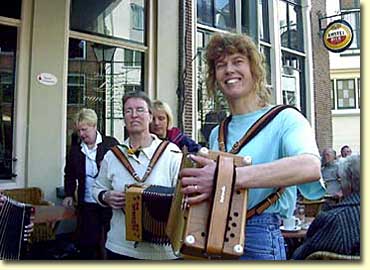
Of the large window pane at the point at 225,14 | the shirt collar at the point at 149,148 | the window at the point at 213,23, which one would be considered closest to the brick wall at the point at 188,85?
the window at the point at 213,23

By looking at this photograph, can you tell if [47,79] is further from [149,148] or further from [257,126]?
[257,126]

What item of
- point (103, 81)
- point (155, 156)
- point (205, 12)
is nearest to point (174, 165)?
point (155, 156)

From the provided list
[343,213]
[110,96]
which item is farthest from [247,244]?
[110,96]

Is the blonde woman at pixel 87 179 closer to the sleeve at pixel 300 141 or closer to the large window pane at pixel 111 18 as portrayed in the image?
the large window pane at pixel 111 18

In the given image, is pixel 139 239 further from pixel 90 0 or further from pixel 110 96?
pixel 90 0

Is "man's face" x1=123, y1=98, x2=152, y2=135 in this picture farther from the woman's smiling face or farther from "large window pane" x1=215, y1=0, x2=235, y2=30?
"large window pane" x1=215, y1=0, x2=235, y2=30

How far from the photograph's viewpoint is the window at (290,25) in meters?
9.60

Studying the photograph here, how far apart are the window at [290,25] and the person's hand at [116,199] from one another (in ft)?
26.2

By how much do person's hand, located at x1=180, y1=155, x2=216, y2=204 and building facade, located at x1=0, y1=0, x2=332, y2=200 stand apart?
79.7 inches

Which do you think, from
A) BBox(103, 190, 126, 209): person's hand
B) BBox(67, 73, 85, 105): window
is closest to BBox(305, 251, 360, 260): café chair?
BBox(103, 190, 126, 209): person's hand

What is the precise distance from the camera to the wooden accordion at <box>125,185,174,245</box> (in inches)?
82.1

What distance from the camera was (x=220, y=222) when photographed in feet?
3.73

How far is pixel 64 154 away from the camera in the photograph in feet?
16.1

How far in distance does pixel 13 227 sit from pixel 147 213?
0.62m
